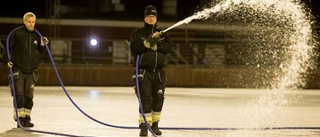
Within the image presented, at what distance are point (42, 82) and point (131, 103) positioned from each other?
36.6ft

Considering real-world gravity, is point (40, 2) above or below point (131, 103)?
above

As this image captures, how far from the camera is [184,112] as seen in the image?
590 inches

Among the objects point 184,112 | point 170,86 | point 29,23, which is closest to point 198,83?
point 170,86

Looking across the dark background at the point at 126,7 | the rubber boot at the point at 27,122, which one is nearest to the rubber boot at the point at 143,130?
the rubber boot at the point at 27,122

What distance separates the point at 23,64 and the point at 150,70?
2281 millimetres

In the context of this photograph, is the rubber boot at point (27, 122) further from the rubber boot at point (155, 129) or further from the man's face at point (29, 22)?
the rubber boot at point (155, 129)

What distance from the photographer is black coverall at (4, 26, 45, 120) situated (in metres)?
11.2

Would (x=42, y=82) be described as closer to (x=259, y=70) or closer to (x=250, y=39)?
(x=259, y=70)

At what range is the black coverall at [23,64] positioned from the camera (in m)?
11.2

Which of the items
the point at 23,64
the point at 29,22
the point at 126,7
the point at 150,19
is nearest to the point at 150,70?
the point at 150,19

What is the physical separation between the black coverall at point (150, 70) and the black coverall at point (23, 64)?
6.49 feet

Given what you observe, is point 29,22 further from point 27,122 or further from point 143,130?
point 143,130

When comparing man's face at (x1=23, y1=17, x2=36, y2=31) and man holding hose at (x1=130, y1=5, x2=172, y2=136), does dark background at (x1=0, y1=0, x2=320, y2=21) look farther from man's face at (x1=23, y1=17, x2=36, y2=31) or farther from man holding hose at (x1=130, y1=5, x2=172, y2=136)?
man holding hose at (x1=130, y1=5, x2=172, y2=136)

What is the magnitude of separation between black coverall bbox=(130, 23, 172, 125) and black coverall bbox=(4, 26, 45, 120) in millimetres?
1977
